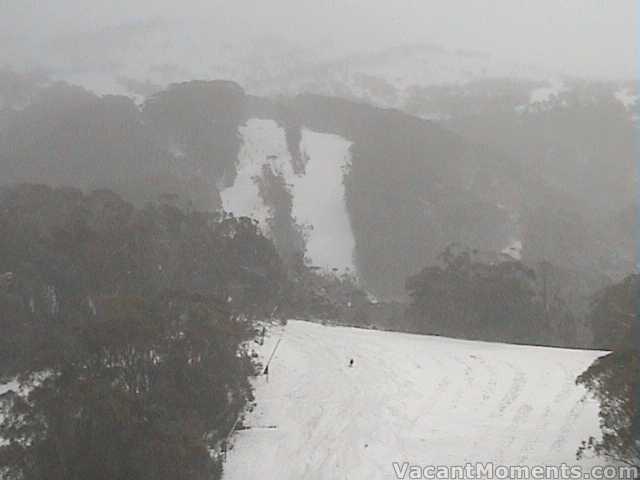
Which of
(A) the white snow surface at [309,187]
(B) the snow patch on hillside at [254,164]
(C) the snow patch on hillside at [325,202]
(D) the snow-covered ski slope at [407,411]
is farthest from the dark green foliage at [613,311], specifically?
(B) the snow patch on hillside at [254,164]

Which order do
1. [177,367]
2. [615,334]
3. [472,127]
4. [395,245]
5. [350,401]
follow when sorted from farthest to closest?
[472,127]
[395,245]
[615,334]
[350,401]
[177,367]

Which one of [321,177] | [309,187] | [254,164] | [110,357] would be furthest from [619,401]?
Result: [254,164]

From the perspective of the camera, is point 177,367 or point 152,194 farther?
point 152,194

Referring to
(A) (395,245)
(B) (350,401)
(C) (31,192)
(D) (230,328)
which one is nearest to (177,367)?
(D) (230,328)

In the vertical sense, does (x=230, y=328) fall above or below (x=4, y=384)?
above

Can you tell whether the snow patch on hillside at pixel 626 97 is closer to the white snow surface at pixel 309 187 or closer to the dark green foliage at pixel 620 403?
the white snow surface at pixel 309 187

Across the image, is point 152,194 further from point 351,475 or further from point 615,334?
point 351,475

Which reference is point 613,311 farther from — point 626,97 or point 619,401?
point 626,97

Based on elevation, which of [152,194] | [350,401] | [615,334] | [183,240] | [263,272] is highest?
[350,401]
